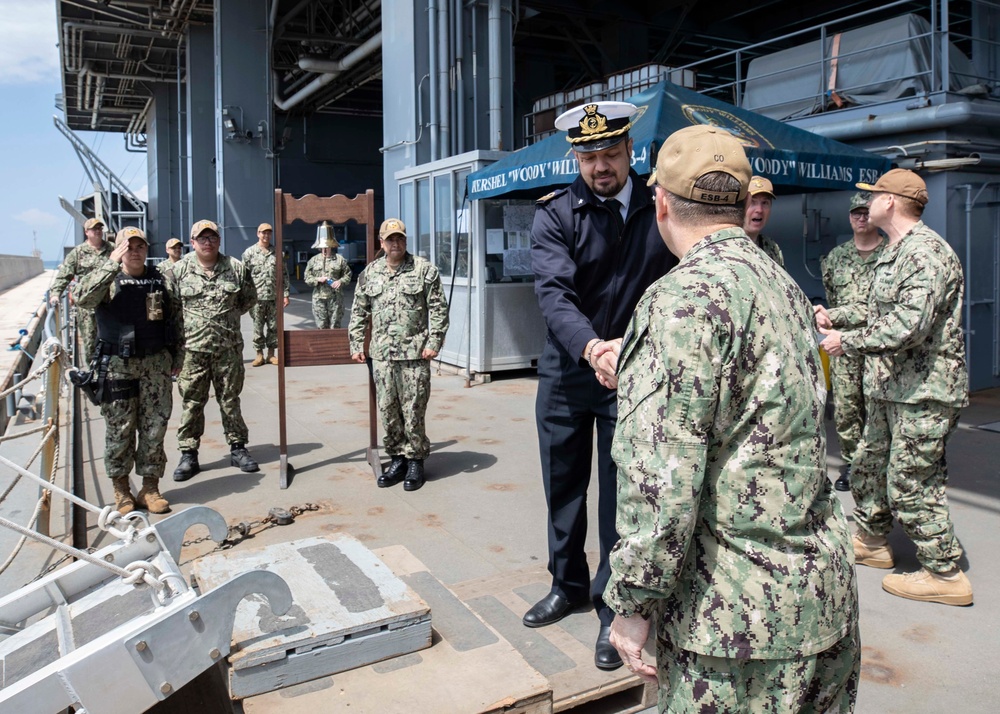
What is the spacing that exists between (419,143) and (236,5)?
9898 millimetres

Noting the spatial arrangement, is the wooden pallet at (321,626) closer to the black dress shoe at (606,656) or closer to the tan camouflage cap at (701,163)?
the black dress shoe at (606,656)

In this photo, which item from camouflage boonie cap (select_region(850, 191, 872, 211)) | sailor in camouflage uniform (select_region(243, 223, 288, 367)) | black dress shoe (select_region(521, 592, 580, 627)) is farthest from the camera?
sailor in camouflage uniform (select_region(243, 223, 288, 367))

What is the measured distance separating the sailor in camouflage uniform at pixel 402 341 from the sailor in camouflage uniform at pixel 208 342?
1152mm

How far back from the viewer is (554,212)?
324 centimetres

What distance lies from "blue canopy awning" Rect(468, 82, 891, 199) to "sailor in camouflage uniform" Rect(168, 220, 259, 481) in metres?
3.17

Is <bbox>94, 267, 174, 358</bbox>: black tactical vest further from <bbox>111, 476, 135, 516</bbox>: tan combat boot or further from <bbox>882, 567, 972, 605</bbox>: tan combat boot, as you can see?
<bbox>882, 567, 972, 605</bbox>: tan combat boot

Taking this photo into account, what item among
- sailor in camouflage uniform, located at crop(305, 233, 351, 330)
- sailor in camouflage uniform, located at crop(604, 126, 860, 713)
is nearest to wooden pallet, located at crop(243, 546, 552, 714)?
sailor in camouflage uniform, located at crop(604, 126, 860, 713)

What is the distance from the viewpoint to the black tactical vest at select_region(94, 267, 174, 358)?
17.0ft

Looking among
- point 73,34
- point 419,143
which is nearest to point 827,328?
point 419,143

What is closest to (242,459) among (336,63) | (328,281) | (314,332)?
(314,332)

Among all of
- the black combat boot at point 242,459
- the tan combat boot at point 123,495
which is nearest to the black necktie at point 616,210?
the tan combat boot at point 123,495

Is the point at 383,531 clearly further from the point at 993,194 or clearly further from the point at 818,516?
the point at 993,194

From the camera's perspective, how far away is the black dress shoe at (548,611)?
341 cm

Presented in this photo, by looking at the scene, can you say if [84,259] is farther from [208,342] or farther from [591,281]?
[591,281]
